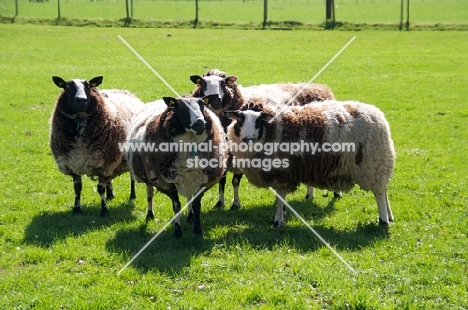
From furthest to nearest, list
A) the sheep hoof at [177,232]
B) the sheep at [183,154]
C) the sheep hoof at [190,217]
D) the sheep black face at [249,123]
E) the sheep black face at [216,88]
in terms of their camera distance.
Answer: the sheep black face at [216,88] → the sheep hoof at [190,217] → the sheep black face at [249,123] → the sheep hoof at [177,232] → the sheep at [183,154]

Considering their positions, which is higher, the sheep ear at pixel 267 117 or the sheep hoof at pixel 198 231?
the sheep ear at pixel 267 117

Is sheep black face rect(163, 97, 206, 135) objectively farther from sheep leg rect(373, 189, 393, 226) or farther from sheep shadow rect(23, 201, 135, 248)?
sheep leg rect(373, 189, 393, 226)

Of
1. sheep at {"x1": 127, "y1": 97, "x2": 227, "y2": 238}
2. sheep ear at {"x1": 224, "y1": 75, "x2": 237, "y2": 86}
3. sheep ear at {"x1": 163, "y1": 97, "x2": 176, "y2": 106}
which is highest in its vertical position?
sheep ear at {"x1": 224, "y1": 75, "x2": 237, "y2": 86}

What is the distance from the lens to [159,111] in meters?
9.10

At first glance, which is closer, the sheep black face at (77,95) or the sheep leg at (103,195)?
the sheep black face at (77,95)

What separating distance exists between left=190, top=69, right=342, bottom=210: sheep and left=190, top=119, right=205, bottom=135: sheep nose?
1.48 meters

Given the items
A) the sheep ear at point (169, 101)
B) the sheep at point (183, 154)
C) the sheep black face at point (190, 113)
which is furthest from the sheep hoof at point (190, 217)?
the sheep ear at point (169, 101)

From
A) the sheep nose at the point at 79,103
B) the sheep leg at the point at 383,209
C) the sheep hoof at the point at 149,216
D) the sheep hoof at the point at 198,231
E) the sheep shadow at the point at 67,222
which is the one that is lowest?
the sheep shadow at the point at 67,222

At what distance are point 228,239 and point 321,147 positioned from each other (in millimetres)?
2070

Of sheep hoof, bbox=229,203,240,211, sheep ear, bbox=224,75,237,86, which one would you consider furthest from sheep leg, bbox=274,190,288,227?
sheep ear, bbox=224,75,237,86

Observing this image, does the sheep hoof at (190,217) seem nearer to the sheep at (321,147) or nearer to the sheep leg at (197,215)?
the sheep leg at (197,215)

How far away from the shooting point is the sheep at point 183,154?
806 cm

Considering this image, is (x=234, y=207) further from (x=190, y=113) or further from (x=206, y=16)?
(x=206, y=16)

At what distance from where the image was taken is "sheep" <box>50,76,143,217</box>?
931 centimetres
